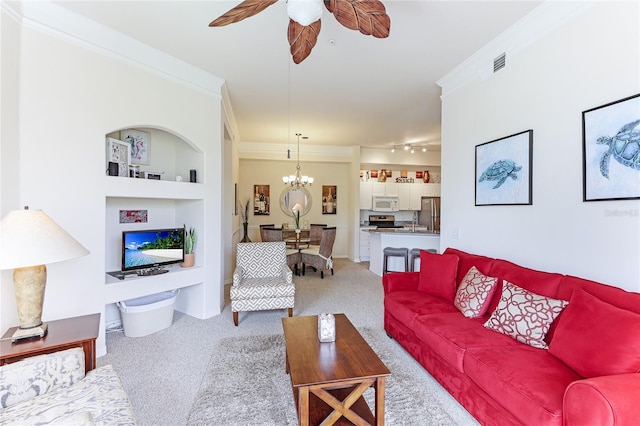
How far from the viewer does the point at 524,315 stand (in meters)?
1.95

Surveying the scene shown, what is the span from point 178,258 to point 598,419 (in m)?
3.76

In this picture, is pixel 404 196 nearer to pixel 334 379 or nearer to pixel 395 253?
pixel 395 253

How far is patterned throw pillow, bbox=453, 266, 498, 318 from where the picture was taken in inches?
91.7

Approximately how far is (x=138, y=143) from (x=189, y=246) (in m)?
1.36

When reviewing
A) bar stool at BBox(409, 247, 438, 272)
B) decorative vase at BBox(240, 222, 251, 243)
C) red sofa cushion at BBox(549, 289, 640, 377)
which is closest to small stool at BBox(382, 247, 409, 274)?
bar stool at BBox(409, 247, 438, 272)

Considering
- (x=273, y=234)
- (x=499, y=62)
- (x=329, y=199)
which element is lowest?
(x=273, y=234)

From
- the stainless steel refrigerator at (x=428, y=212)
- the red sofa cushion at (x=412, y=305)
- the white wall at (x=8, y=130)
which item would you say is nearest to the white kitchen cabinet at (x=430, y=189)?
the stainless steel refrigerator at (x=428, y=212)

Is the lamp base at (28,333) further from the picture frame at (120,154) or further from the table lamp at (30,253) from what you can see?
the picture frame at (120,154)

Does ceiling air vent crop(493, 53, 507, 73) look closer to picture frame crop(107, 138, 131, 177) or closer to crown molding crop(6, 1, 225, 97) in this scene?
crown molding crop(6, 1, 225, 97)

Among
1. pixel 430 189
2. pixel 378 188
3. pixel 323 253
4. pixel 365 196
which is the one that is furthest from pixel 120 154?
pixel 430 189

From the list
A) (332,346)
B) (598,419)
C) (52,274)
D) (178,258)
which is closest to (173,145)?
(178,258)

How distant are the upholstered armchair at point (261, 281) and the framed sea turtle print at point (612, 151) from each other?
9.57 ft

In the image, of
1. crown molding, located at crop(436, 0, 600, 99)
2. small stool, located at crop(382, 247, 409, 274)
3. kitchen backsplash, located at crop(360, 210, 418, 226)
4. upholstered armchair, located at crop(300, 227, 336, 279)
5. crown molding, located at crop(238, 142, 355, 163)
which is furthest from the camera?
kitchen backsplash, located at crop(360, 210, 418, 226)

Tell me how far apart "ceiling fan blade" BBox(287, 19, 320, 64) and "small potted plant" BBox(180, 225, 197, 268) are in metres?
2.59
